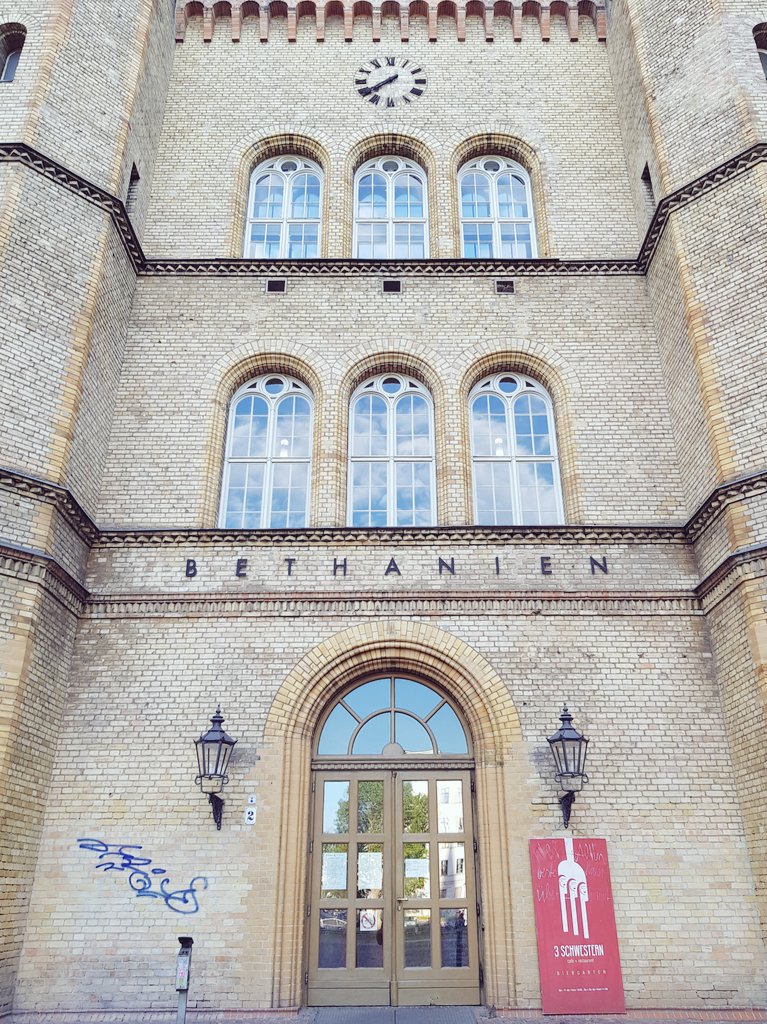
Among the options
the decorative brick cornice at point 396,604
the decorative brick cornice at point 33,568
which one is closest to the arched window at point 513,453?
the decorative brick cornice at point 396,604

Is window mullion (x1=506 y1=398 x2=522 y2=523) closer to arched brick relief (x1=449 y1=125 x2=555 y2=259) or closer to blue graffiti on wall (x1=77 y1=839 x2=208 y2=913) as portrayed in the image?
arched brick relief (x1=449 y1=125 x2=555 y2=259)

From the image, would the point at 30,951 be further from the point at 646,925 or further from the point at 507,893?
the point at 646,925

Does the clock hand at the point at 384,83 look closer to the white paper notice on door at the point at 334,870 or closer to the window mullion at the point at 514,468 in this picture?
the window mullion at the point at 514,468

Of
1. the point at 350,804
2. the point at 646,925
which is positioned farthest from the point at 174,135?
the point at 646,925

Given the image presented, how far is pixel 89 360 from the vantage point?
416 inches

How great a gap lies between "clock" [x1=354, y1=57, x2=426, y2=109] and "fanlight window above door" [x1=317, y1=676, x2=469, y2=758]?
1054 cm

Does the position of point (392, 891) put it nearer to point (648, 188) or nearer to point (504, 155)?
point (648, 188)

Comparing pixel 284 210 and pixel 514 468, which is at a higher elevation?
pixel 284 210

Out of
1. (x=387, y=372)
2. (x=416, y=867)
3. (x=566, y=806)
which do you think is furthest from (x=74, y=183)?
(x=566, y=806)

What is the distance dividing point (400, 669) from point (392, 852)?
2.17 metres

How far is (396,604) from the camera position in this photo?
1013cm

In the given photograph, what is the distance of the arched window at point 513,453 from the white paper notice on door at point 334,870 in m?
4.77

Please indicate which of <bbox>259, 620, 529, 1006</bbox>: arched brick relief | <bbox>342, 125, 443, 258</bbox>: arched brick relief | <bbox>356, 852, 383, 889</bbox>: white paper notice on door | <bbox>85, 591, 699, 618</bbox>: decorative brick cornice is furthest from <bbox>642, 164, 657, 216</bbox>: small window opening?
<bbox>356, 852, 383, 889</bbox>: white paper notice on door

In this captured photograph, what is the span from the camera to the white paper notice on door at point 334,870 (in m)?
9.34
